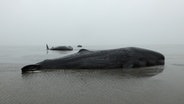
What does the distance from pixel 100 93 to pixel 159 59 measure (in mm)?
9309

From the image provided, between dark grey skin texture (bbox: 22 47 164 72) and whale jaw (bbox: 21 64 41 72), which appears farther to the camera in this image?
dark grey skin texture (bbox: 22 47 164 72)

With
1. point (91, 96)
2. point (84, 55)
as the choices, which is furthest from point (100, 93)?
point (84, 55)

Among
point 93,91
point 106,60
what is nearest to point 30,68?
point 106,60

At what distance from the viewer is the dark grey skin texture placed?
14.5 metres

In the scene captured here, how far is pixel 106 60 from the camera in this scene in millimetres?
14906

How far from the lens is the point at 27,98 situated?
24.1ft

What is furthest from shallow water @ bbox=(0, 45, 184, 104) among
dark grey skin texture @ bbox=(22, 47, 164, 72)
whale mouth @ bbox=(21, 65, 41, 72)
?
dark grey skin texture @ bbox=(22, 47, 164, 72)

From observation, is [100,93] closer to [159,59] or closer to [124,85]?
[124,85]

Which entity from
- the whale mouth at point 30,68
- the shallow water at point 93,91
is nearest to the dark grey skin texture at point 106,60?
the whale mouth at point 30,68

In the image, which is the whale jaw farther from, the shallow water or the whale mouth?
the shallow water

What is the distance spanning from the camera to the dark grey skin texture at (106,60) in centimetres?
1448

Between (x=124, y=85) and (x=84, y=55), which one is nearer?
(x=124, y=85)

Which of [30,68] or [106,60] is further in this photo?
[106,60]

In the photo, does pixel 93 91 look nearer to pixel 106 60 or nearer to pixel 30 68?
pixel 30 68
